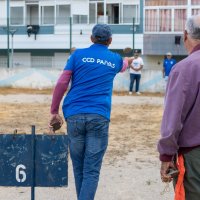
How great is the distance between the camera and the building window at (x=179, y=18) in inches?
1357

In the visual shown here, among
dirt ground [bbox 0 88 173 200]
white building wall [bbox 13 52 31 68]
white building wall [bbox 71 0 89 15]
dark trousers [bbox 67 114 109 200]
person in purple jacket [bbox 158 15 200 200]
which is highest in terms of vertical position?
white building wall [bbox 71 0 89 15]

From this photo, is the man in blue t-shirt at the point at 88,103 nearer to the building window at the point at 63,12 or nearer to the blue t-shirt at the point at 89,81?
the blue t-shirt at the point at 89,81

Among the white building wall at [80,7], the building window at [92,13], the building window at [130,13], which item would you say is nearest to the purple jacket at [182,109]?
the building window at [130,13]

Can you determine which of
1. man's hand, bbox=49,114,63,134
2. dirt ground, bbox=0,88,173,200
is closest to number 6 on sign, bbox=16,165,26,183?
man's hand, bbox=49,114,63,134

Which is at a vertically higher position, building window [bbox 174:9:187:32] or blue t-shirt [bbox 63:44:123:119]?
building window [bbox 174:9:187:32]

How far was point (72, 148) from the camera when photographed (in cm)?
531

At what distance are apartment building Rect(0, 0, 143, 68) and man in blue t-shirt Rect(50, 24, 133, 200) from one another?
94.0ft

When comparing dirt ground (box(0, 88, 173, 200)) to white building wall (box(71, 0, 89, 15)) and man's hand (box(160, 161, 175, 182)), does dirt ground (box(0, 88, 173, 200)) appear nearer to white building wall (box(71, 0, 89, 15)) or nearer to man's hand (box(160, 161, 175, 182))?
man's hand (box(160, 161, 175, 182))

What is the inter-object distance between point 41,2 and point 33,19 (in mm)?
1486

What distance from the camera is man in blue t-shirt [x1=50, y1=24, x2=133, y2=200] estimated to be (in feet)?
17.1

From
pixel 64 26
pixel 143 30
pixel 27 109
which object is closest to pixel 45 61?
pixel 64 26

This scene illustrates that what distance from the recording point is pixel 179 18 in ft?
115

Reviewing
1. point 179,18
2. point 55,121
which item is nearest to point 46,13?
point 179,18

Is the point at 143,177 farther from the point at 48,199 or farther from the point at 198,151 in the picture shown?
the point at 198,151
